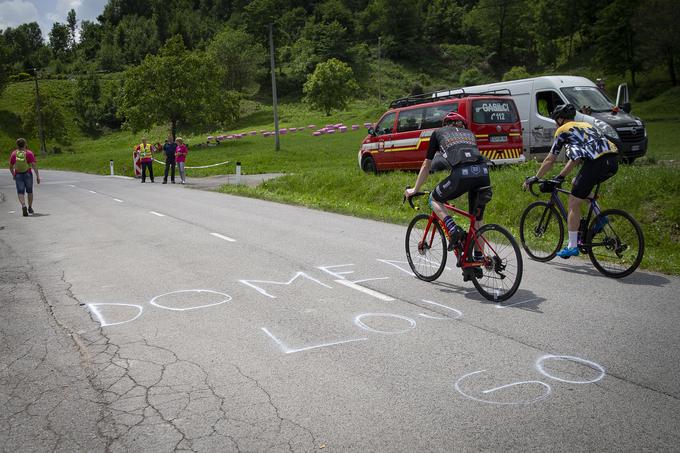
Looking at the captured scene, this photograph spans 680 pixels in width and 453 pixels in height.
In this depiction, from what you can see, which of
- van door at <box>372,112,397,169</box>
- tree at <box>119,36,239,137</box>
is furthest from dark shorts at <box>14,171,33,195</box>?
tree at <box>119,36,239,137</box>

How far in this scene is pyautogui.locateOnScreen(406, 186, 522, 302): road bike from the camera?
6203 mm

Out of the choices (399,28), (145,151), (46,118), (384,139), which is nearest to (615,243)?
(384,139)

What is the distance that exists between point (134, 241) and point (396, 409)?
26.8ft

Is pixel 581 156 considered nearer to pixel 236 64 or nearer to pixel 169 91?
pixel 169 91

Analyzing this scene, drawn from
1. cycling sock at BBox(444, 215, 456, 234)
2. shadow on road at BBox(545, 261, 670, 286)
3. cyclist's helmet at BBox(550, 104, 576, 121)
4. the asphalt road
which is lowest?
the asphalt road

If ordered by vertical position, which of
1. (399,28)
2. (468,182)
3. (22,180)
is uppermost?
(399,28)

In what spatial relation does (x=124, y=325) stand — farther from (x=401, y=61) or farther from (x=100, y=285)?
(x=401, y=61)

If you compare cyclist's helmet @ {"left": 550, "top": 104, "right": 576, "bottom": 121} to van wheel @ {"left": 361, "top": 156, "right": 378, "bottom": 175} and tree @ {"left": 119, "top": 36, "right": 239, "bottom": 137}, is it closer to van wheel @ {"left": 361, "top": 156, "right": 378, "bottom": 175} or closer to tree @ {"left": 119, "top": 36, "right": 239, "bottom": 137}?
van wheel @ {"left": 361, "top": 156, "right": 378, "bottom": 175}

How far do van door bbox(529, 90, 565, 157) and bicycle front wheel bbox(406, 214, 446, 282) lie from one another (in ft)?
40.0

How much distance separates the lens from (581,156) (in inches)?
285

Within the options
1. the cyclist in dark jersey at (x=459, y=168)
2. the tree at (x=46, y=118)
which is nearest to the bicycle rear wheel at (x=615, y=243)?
the cyclist in dark jersey at (x=459, y=168)

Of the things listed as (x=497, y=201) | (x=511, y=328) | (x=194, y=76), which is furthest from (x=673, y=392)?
(x=194, y=76)

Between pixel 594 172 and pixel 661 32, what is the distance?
49722mm

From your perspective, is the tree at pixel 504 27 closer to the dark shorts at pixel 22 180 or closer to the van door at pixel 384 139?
the van door at pixel 384 139
